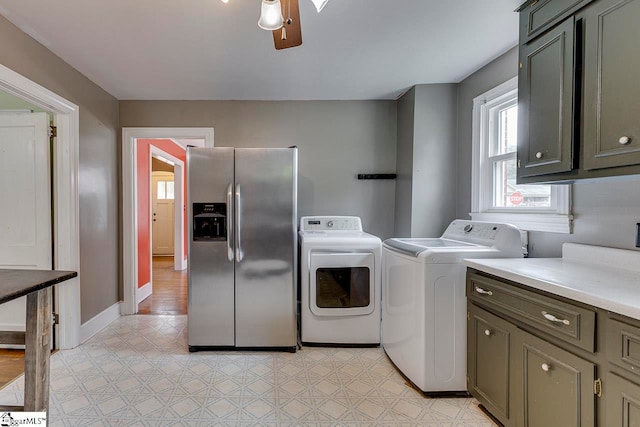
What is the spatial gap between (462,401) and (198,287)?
2.05 meters

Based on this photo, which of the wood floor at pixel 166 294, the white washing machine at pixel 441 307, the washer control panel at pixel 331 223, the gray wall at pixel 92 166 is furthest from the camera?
the wood floor at pixel 166 294

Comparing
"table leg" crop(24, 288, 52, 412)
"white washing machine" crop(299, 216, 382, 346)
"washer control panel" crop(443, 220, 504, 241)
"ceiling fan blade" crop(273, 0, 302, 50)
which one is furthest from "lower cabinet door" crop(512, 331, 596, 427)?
"table leg" crop(24, 288, 52, 412)

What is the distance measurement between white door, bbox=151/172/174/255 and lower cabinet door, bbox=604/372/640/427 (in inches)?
294

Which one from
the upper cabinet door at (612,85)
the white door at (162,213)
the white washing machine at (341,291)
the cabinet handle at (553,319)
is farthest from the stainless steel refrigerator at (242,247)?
the white door at (162,213)

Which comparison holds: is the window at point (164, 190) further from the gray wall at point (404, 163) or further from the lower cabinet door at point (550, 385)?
the lower cabinet door at point (550, 385)

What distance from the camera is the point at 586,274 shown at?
139 cm

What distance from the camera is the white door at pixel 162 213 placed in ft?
23.1

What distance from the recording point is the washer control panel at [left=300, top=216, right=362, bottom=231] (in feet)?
10.1

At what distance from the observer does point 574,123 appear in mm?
1426

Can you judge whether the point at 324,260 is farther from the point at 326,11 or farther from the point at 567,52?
the point at 567,52

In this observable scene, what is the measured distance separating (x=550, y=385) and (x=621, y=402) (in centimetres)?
28

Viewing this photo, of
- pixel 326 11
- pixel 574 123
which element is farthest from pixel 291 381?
pixel 326 11

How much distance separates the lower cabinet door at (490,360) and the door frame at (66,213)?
3.02 metres

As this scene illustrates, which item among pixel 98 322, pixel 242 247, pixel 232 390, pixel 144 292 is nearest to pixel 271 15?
pixel 242 247
